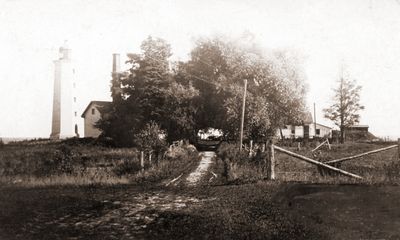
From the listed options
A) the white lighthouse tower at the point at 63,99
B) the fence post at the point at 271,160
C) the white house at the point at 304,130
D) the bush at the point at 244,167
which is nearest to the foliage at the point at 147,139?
the bush at the point at 244,167

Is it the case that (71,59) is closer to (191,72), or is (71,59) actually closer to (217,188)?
(191,72)

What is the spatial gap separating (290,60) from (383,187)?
36.8 meters

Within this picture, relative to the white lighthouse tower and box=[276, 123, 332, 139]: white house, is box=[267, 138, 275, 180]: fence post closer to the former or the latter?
the white lighthouse tower

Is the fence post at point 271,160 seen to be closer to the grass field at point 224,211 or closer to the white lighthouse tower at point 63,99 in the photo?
the grass field at point 224,211

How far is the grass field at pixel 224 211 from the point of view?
6.34 m

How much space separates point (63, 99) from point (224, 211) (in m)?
52.9

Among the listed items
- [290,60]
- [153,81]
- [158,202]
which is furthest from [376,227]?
[290,60]

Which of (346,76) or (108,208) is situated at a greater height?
(346,76)

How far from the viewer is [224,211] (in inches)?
294

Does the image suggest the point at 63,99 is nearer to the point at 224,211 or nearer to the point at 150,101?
the point at 150,101

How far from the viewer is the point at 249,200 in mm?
8359

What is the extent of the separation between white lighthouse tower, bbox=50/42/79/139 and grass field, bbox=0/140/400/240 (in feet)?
156

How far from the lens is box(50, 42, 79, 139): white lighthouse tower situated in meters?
55.3

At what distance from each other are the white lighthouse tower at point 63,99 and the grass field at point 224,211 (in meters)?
47.6
